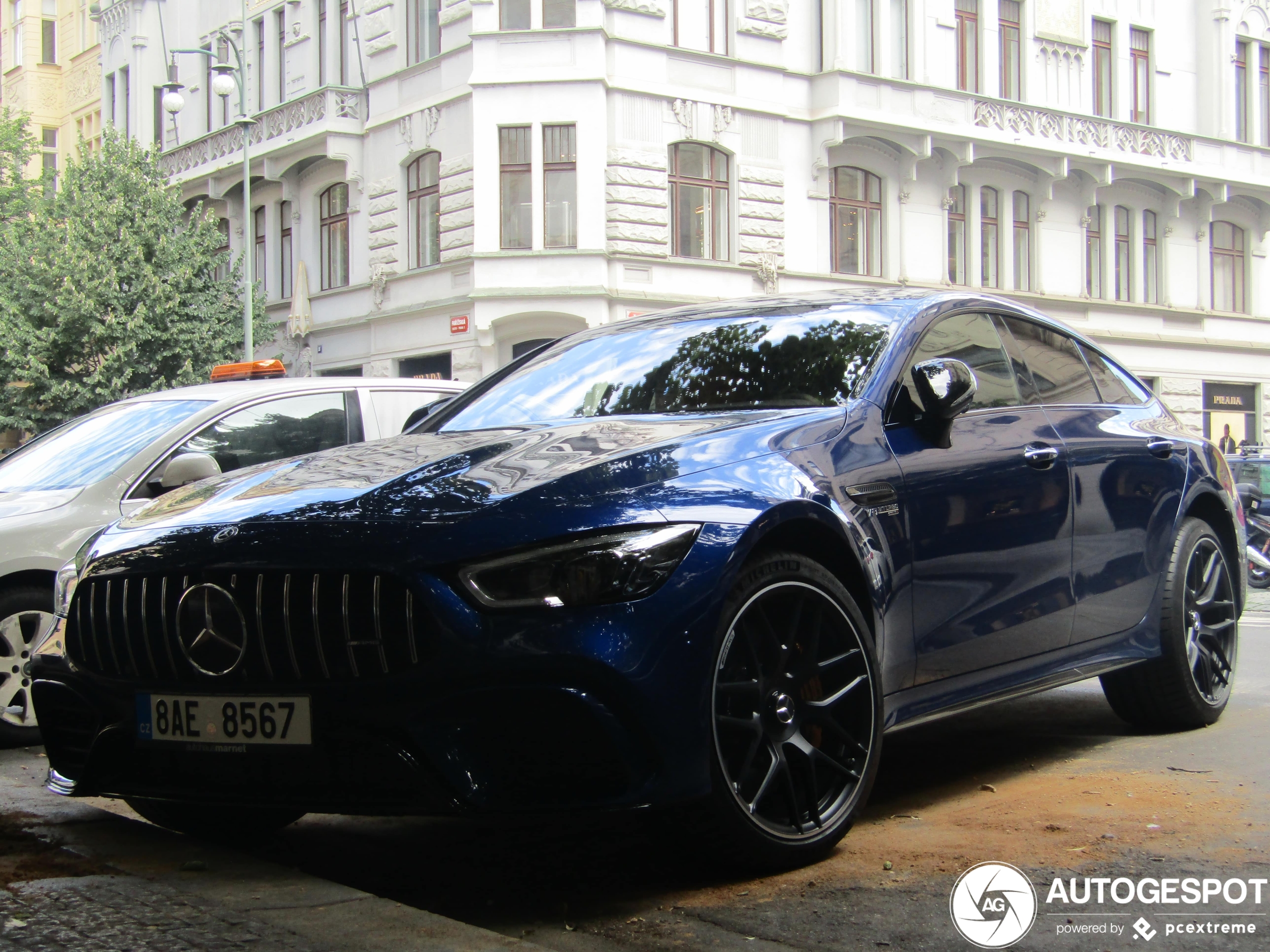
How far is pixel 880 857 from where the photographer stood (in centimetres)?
405

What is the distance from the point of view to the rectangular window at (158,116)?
3769cm

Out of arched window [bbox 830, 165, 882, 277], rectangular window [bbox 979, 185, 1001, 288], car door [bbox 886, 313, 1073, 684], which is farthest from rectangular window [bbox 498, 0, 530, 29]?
car door [bbox 886, 313, 1073, 684]

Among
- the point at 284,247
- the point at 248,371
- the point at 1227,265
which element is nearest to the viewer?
the point at 248,371

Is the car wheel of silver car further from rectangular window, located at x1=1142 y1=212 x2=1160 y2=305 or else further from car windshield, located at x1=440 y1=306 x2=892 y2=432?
rectangular window, located at x1=1142 y1=212 x2=1160 y2=305

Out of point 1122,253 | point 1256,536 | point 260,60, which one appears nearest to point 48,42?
point 260,60

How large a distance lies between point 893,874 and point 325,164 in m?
29.2

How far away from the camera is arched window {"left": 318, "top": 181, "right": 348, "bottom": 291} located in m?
31.0

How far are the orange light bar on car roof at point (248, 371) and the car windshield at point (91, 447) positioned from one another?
0.96 m

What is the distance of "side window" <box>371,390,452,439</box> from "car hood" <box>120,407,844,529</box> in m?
3.16

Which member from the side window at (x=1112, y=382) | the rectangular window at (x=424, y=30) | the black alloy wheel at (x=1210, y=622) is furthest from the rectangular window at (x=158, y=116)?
the black alloy wheel at (x=1210, y=622)

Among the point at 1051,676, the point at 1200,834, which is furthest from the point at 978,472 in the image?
the point at 1200,834

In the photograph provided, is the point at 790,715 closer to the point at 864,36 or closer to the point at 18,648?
the point at 18,648

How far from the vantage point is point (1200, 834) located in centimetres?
426

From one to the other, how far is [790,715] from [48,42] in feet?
155
